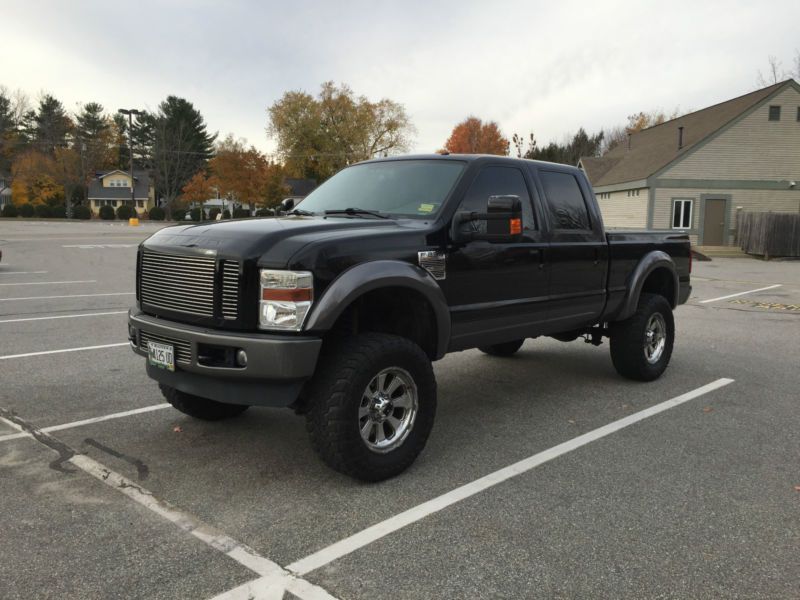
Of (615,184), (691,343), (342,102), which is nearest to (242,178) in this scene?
(342,102)

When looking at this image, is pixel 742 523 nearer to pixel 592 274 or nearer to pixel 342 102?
pixel 592 274

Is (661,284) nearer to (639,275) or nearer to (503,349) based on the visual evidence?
(639,275)

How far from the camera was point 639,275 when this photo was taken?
6.32 metres

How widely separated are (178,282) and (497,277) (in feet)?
7.18

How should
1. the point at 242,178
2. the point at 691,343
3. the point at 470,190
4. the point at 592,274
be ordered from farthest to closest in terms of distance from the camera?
the point at 242,178 < the point at 691,343 < the point at 592,274 < the point at 470,190

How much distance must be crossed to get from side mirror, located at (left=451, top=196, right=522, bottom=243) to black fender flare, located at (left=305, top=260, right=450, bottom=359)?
0.48 meters

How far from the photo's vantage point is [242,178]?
204 feet

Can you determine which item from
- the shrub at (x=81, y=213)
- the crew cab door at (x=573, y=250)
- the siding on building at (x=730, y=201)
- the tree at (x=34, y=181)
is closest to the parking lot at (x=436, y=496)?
the crew cab door at (x=573, y=250)

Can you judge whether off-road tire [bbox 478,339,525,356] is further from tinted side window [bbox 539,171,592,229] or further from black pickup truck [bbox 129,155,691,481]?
tinted side window [bbox 539,171,592,229]

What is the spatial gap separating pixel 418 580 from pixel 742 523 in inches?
71.4

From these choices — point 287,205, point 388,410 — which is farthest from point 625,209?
point 388,410

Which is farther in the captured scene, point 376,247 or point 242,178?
point 242,178

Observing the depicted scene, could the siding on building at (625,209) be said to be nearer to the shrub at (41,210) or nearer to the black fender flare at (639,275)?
the black fender flare at (639,275)

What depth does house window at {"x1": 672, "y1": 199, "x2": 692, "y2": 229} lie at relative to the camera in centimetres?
3244
